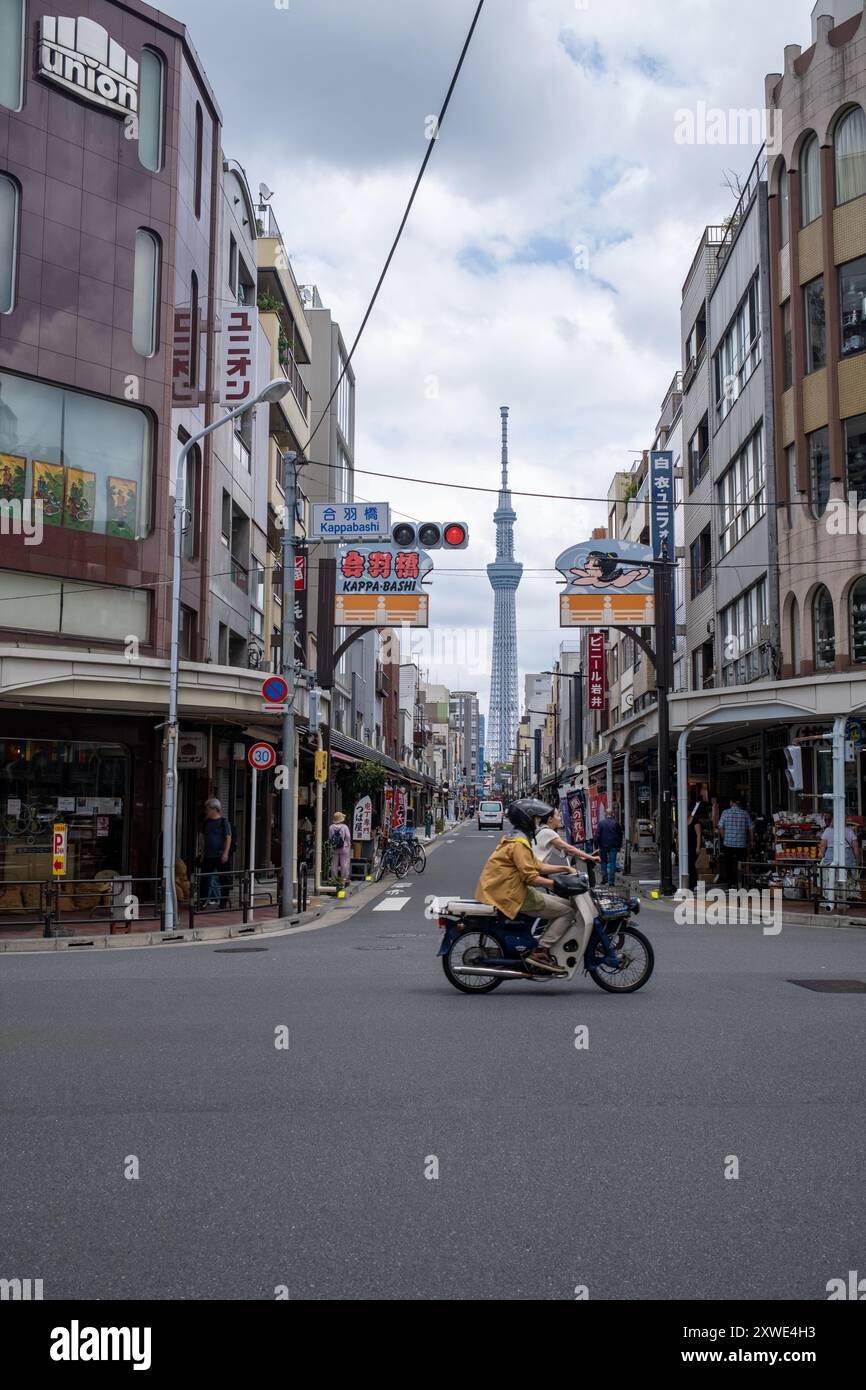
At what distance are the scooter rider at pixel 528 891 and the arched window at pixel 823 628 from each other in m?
15.6

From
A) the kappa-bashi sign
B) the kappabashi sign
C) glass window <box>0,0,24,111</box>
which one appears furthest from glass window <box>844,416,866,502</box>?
glass window <box>0,0,24,111</box>

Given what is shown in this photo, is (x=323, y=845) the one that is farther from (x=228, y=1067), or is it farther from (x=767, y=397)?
(x=228, y=1067)

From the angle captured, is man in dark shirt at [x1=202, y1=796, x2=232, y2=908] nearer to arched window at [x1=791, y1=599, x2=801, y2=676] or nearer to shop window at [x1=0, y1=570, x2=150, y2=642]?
shop window at [x1=0, y1=570, x2=150, y2=642]

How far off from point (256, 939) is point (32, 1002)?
7.17 meters

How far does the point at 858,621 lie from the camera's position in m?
A: 24.9

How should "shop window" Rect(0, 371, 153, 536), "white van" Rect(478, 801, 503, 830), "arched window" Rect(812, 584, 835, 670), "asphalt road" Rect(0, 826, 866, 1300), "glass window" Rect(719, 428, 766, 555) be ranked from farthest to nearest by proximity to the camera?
"white van" Rect(478, 801, 503, 830), "glass window" Rect(719, 428, 766, 555), "arched window" Rect(812, 584, 835, 670), "shop window" Rect(0, 371, 153, 536), "asphalt road" Rect(0, 826, 866, 1300)

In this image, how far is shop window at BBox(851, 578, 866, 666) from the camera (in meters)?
24.8

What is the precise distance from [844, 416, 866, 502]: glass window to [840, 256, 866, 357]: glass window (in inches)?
57.4

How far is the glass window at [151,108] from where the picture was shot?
25.1 metres

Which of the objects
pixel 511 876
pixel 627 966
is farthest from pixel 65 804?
pixel 627 966

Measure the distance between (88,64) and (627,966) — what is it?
20.6m

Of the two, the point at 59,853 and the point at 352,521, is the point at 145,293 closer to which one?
the point at 352,521

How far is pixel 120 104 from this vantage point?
2419cm
